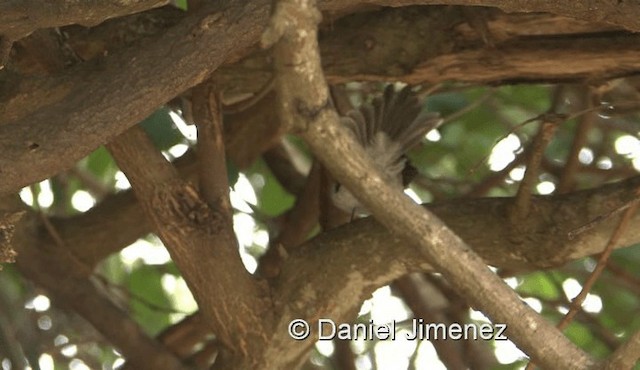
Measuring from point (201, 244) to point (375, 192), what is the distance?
1.64 feet

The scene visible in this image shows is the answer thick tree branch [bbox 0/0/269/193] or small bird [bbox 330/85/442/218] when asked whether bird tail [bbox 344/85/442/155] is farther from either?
thick tree branch [bbox 0/0/269/193]

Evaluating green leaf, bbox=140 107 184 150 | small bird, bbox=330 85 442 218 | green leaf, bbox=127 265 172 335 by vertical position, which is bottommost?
green leaf, bbox=127 265 172 335

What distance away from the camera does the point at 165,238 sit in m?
1.45

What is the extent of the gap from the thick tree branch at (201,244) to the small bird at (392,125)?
0.18 metres

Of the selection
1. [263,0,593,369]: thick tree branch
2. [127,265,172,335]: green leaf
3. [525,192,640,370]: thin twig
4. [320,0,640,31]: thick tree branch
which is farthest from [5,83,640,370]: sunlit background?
[263,0,593,369]: thick tree branch

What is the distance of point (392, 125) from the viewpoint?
1.56 m

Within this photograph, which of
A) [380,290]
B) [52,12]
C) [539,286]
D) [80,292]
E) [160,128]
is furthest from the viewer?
[539,286]

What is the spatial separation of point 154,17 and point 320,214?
49cm

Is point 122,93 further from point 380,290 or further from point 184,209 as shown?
point 380,290

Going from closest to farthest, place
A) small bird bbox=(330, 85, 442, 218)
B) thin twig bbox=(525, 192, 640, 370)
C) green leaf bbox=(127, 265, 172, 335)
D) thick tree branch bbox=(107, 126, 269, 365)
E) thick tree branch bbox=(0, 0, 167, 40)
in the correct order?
thick tree branch bbox=(0, 0, 167, 40) < thin twig bbox=(525, 192, 640, 370) < thick tree branch bbox=(107, 126, 269, 365) < small bird bbox=(330, 85, 442, 218) < green leaf bbox=(127, 265, 172, 335)

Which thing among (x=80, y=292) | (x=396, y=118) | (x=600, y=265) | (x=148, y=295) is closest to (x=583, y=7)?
(x=600, y=265)

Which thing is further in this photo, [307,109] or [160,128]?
[160,128]

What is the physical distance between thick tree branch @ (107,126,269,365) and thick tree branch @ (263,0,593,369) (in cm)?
47

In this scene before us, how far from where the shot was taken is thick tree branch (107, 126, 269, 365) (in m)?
1.43
